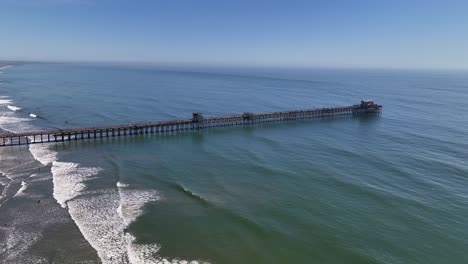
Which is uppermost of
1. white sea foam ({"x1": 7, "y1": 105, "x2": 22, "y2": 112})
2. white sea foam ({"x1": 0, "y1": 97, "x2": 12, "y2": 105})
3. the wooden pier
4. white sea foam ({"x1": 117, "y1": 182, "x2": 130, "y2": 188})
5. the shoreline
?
white sea foam ({"x1": 0, "y1": 97, "x2": 12, "y2": 105})

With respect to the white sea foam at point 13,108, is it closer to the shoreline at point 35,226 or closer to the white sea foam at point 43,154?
the white sea foam at point 43,154

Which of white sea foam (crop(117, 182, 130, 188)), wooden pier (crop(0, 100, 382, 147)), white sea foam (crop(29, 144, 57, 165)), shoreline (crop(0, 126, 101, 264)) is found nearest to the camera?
shoreline (crop(0, 126, 101, 264))

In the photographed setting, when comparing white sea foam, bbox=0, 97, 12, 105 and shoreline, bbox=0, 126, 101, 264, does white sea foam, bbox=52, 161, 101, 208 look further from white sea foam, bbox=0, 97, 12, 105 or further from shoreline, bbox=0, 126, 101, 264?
white sea foam, bbox=0, 97, 12, 105

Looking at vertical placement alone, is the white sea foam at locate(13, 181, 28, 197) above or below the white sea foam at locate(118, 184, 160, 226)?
above

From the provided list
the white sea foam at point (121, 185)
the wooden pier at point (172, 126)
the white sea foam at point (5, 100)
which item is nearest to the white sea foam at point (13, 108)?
the white sea foam at point (5, 100)

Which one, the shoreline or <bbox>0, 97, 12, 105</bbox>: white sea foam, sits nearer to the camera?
the shoreline

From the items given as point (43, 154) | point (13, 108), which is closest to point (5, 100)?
point (13, 108)

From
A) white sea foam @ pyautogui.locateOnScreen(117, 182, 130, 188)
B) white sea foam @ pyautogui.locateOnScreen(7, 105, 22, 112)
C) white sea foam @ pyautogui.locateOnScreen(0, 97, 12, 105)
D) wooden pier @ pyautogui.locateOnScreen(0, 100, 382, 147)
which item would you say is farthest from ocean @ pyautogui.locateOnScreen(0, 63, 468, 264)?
white sea foam @ pyautogui.locateOnScreen(0, 97, 12, 105)

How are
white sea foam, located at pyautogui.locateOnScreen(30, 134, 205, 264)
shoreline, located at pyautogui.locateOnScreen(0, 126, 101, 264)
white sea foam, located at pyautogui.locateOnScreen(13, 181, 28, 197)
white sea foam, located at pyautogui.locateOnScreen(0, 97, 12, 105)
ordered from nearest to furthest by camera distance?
shoreline, located at pyautogui.locateOnScreen(0, 126, 101, 264) → white sea foam, located at pyautogui.locateOnScreen(30, 134, 205, 264) → white sea foam, located at pyautogui.locateOnScreen(13, 181, 28, 197) → white sea foam, located at pyautogui.locateOnScreen(0, 97, 12, 105)

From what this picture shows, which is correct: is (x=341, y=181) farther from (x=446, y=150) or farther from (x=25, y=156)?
(x=25, y=156)

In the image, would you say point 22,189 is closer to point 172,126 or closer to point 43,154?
point 43,154
